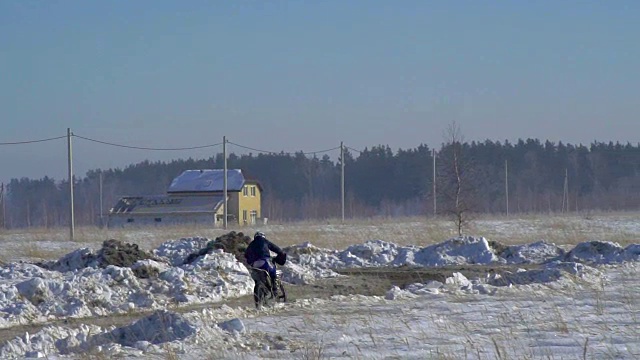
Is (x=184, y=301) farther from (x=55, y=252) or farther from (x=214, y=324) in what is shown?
(x=55, y=252)

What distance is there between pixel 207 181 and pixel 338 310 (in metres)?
76.1

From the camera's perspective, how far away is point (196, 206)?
86312 mm

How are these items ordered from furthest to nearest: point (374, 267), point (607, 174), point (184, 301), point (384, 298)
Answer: point (607, 174)
point (374, 267)
point (184, 301)
point (384, 298)

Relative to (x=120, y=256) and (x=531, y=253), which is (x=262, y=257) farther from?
(x=531, y=253)

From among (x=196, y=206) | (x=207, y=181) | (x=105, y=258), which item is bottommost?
(x=105, y=258)

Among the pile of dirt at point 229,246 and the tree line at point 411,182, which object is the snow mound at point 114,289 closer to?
the pile of dirt at point 229,246

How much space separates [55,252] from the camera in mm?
37219

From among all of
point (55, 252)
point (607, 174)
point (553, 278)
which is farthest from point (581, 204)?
point (553, 278)

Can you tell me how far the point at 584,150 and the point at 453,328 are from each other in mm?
124330

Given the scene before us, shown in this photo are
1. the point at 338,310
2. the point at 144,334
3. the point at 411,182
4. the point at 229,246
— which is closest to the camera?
the point at 144,334

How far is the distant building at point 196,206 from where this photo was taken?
84.9m

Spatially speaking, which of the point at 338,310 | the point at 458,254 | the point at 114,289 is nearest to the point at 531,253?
the point at 458,254

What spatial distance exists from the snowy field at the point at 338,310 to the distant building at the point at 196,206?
172ft

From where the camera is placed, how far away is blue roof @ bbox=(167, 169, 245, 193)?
87056 millimetres
